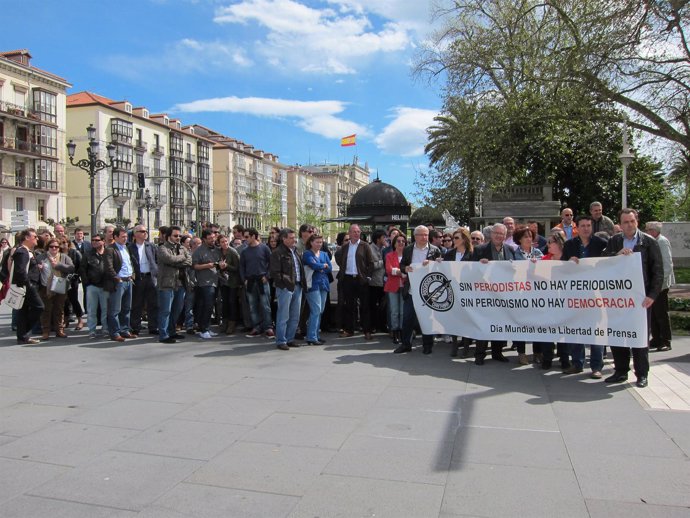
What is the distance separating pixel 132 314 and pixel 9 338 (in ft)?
6.74

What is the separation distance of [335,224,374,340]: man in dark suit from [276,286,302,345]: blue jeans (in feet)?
3.61

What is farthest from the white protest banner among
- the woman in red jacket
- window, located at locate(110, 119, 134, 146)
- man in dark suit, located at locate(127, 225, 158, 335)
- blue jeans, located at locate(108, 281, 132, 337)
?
window, located at locate(110, 119, 134, 146)

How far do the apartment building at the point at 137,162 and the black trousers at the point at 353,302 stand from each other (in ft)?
172

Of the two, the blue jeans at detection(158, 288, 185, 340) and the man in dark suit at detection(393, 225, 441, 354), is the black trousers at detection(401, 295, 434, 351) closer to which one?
the man in dark suit at detection(393, 225, 441, 354)

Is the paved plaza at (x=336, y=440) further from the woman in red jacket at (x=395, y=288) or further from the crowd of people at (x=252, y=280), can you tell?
the woman in red jacket at (x=395, y=288)

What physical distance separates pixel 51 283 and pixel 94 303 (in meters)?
0.79

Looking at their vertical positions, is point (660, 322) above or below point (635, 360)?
above

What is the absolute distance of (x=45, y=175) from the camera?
57.9m

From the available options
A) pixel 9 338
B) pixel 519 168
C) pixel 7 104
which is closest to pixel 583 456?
pixel 9 338

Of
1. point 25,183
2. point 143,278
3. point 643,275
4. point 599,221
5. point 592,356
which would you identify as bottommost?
point 592,356

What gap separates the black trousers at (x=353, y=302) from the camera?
9.87 m

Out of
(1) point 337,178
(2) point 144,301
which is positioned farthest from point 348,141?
(2) point 144,301

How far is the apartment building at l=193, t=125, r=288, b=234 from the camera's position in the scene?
10056 centimetres

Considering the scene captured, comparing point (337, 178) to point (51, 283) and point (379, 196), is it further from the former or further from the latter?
point (51, 283)
